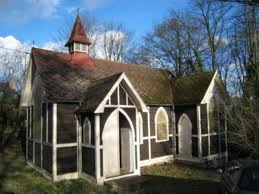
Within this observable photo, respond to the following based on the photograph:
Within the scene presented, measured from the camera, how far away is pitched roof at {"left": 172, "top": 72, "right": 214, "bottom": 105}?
1489cm

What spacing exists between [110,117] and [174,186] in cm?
410

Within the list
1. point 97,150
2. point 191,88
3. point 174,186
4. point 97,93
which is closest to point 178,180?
point 174,186

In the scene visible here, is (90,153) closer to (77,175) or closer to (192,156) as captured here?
(77,175)

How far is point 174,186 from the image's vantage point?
10.3 m

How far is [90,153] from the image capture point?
11.0m

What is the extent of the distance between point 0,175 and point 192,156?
10420 mm

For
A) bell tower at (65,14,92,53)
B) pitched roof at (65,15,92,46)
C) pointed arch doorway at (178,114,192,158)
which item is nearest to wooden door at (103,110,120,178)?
pointed arch doorway at (178,114,192,158)

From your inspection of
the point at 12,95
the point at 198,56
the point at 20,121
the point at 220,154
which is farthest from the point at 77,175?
the point at 198,56

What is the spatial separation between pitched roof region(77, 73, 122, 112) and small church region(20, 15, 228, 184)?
0.20 feet

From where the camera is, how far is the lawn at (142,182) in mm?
9672

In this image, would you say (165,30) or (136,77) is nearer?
(136,77)

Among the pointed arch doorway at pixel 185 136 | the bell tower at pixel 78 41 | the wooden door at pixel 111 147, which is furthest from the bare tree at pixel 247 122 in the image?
the bell tower at pixel 78 41

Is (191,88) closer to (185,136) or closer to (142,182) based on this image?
(185,136)

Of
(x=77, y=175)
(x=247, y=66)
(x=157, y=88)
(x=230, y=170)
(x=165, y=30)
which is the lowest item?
(x=77, y=175)
